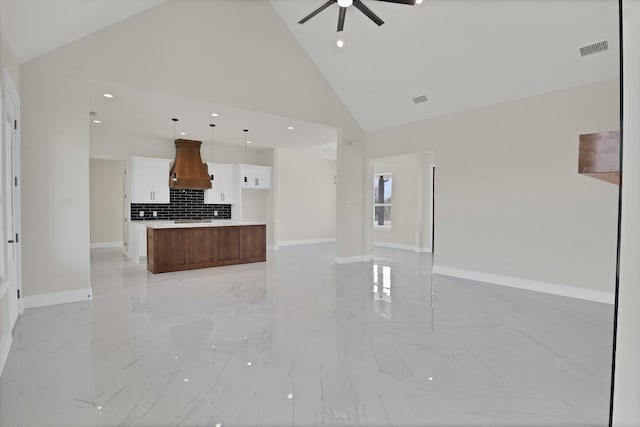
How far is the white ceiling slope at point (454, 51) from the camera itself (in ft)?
13.1

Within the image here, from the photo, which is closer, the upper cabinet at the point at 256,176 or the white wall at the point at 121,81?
the white wall at the point at 121,81

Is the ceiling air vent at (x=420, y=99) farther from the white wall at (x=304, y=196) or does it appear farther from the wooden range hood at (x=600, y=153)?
the wooden range hood at (x=600, y=153)

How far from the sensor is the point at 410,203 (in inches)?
365

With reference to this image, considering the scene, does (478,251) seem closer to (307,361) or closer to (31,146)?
(307,361)

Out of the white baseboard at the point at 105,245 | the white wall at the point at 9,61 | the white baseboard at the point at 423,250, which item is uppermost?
the white wall at the point at 9,61

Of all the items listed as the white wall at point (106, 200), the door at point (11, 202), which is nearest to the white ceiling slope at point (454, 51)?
the door at point (11, 202)

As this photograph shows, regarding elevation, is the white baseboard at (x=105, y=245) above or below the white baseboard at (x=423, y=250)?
below

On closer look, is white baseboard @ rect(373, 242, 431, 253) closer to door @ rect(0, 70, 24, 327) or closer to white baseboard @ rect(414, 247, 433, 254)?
white baseboard @ rect(414, 247, 433, 254)

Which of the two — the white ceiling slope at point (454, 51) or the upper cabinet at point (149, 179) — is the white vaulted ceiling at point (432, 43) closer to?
the white ceiling slope at point (454, 51)

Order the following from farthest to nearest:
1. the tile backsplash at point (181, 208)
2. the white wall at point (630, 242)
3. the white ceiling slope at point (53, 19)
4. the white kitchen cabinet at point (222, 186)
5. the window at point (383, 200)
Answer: the window at point (383, 200) → the white kitchen cabinet at point (222, 186) → the tile backsplash at point (181, 208) → the white ceiling slope at point (53, 19) → the white wall at point (630, 242)

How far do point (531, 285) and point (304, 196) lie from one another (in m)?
6.82

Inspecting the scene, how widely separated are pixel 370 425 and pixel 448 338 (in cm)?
150

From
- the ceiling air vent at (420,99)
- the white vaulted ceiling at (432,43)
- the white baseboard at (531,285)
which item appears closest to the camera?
the white vaulted ceiling at (432,43)

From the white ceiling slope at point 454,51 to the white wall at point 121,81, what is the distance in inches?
30.0
